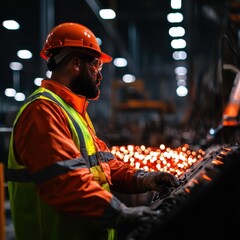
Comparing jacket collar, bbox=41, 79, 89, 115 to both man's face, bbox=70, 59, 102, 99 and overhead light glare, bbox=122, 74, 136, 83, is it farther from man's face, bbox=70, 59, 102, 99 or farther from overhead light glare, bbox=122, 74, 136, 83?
overhead light glare, bbox=122, 74, 136, 83

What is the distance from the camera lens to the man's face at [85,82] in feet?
9.71

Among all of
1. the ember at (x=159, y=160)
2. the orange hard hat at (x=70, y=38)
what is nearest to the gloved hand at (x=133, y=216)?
the orange hard hat at (x=70, y=38)

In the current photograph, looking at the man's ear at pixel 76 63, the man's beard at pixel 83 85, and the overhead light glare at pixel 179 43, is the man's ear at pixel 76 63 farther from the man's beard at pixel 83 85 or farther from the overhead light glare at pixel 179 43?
the overhead light glare at pixel 179 43

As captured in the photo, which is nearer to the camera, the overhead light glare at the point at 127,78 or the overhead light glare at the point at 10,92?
the overhead light glare at the point at 10,92

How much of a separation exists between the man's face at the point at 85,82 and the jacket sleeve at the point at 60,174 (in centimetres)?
53

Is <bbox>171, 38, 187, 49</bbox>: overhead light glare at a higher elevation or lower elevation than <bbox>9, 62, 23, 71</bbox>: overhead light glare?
higher

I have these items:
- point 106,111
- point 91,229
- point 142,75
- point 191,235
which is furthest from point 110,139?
point 142,75

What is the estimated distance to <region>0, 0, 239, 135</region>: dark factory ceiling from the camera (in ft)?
27.4

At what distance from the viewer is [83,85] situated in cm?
297

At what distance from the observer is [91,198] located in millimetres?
2330

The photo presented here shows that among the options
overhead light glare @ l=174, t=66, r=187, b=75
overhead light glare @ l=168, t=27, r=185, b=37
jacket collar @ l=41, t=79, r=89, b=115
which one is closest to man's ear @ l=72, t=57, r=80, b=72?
jacket collar @ l=41, t=79, r=89, b=115

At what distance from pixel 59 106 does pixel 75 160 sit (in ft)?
1.24

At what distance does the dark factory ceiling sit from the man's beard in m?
2.48

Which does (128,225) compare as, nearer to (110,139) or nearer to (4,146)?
(4,146)
